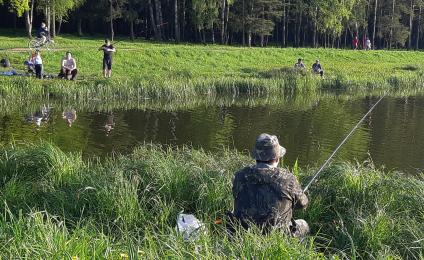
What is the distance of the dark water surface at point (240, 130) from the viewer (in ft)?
44.6

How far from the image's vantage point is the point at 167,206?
22.4 feet

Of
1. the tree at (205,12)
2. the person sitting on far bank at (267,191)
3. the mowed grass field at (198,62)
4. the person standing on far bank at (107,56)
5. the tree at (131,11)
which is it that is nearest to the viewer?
the person sitting on far bank at (267,191)

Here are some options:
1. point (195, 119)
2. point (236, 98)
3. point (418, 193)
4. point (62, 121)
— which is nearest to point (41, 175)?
point (418, 193)

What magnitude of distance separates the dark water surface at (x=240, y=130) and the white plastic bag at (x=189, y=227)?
6865 millimetres

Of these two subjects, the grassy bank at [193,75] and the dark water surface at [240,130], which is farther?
the grassy bank at [193,75]

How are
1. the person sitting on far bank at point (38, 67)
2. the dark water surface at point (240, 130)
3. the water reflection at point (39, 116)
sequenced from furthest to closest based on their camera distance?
the person sitting on far bank at point (38, 67) < the water reflection at point (39, 116) < the dark water surface at point (240, 130)

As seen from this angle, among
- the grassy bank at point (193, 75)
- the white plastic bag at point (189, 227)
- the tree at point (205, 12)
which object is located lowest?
the white plastic bag at point (189, 227)

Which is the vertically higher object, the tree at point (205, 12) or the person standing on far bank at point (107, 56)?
the tree at point (205, 12)

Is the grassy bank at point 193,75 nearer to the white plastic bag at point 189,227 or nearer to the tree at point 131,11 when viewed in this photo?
the tree at point 131,11

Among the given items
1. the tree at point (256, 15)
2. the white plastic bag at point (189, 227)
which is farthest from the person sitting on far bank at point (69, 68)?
the tree at point (256, 15)

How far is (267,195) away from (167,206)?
2.10 meters

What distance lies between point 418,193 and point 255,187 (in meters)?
3.16

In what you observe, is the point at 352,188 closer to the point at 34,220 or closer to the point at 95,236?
the point at 95,236

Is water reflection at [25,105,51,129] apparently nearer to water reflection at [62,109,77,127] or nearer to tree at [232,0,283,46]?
water reflection at [62,109,77,127]
